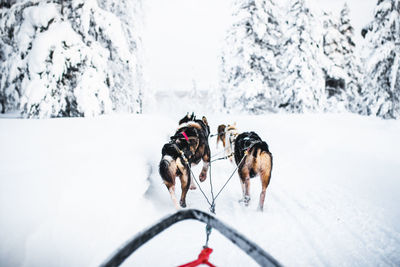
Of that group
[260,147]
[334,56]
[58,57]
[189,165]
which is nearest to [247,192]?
[260,147]

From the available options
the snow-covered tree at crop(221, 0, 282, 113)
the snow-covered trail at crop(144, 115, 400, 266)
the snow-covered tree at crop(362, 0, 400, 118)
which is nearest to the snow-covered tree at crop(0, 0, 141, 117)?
the snow-covered trail at crop(144, 115, 400, 266)

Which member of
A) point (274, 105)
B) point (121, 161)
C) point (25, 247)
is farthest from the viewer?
point (274, 105)

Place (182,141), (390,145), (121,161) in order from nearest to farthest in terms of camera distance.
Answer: (121,161), (182,141), (390,145)

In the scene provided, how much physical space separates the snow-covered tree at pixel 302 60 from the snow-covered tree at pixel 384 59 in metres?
2.82

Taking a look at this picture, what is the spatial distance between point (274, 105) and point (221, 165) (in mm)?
11577

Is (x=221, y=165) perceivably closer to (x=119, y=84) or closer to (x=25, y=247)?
(x=25, y=247)

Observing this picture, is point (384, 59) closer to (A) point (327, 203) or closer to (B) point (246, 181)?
(A) point (327, 203)

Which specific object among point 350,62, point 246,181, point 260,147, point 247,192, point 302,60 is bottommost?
point 247,192

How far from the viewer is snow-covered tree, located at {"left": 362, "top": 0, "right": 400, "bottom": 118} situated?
36.7 feet

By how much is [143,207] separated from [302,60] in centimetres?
1481

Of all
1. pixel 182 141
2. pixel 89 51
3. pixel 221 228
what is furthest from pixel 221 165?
pixel 89 51

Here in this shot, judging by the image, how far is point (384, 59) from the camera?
37.8ft

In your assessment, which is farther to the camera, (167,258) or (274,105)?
(274,105)

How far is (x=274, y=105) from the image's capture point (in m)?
16.1
